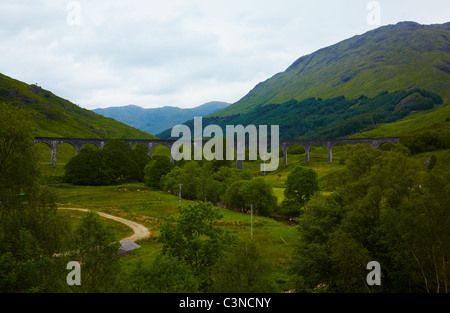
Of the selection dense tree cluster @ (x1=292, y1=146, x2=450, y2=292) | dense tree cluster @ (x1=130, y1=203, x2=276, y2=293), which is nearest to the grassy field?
dense tree cluster @ (x1=130, y1=203, x2=276, y2=293)

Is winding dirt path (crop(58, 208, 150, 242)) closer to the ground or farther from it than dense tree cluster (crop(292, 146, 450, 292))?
closer to the ground

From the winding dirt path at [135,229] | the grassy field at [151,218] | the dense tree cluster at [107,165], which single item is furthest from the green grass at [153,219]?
the dense tree cluster at [107,165]

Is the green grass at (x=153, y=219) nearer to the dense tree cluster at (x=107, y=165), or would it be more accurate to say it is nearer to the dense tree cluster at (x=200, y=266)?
the dense tree cluster at (x=200, y=266)

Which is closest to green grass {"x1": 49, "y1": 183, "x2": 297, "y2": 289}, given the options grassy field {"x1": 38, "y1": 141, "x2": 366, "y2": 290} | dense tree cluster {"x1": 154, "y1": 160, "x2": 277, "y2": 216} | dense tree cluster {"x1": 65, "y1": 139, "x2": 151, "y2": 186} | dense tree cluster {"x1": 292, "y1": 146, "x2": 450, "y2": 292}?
grassy field {"x1": 38, "y1": 141, "x2": 366, "y2": 290}

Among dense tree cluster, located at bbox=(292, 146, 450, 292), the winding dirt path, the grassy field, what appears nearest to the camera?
dense tree cluster, located at bbox=(292, 146, 450, 292)

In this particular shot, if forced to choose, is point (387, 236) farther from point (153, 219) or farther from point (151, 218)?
point (151, 218)

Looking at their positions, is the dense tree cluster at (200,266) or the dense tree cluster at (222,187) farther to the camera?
the dense tree cluster at (222,187)

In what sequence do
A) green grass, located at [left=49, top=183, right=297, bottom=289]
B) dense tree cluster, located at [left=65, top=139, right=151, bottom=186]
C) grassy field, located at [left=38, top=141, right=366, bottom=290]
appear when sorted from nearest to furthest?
grassy field, located at [left=38, top=141, right=366, bottom=290] → green grass, located at [left=49, top=183, right=297, bottom=289] → dense tree cluster, located at [left=65, top=139, right=151, bottom=186]

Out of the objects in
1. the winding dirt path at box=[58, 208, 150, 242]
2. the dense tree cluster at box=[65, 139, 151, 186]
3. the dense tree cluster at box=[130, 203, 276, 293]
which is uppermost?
the dense tree cluster at box=[65, 139, 151, 186]

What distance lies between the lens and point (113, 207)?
65.3m

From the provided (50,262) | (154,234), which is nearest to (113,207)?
(154,234)

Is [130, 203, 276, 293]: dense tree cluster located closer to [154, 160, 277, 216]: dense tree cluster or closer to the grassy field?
the grassy field

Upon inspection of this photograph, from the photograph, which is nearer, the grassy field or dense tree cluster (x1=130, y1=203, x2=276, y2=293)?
dense tree cluster (x1=130, y1=203, x2=276, y2=293)
